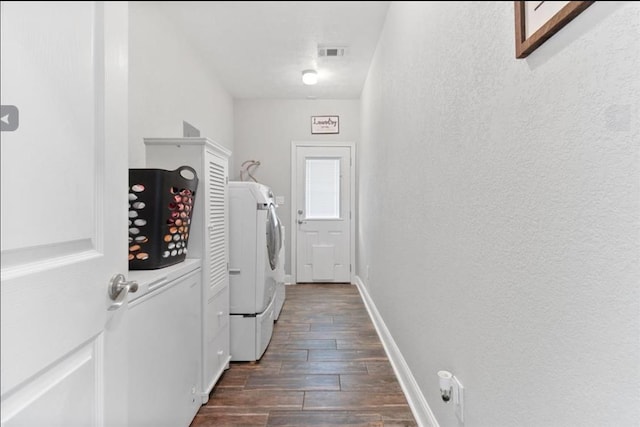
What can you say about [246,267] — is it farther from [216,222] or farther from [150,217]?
[150,217]

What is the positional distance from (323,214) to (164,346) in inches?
119

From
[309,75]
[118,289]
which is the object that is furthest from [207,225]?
[309,75]

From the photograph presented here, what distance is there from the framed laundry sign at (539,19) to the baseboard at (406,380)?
1.29 m

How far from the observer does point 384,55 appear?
228 cm

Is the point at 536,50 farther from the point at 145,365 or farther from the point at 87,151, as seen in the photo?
the point at 145,365

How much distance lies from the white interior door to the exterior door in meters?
3.36

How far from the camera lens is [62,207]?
513 millimetres

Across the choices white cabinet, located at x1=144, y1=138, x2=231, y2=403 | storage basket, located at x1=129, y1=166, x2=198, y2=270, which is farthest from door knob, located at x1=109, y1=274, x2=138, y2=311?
white cabinet, located at x1=144, y1=138, x2=231, y2=403

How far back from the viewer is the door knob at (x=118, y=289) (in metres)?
0.65

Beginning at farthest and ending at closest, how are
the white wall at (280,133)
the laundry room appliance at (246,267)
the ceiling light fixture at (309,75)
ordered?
the white wall at (280,133) → the laundry room appliance at (246,267) → the ceiling light fixture at (309,75)

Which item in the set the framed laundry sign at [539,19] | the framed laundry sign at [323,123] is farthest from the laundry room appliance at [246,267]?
the framed laundry sign at [323,123]

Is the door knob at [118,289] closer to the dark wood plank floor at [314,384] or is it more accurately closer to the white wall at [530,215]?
the white wall at [530,215]

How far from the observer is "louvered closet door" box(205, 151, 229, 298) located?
1.56 metres

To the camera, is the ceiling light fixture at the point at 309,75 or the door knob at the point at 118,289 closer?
the door knob at the point at 118,289
